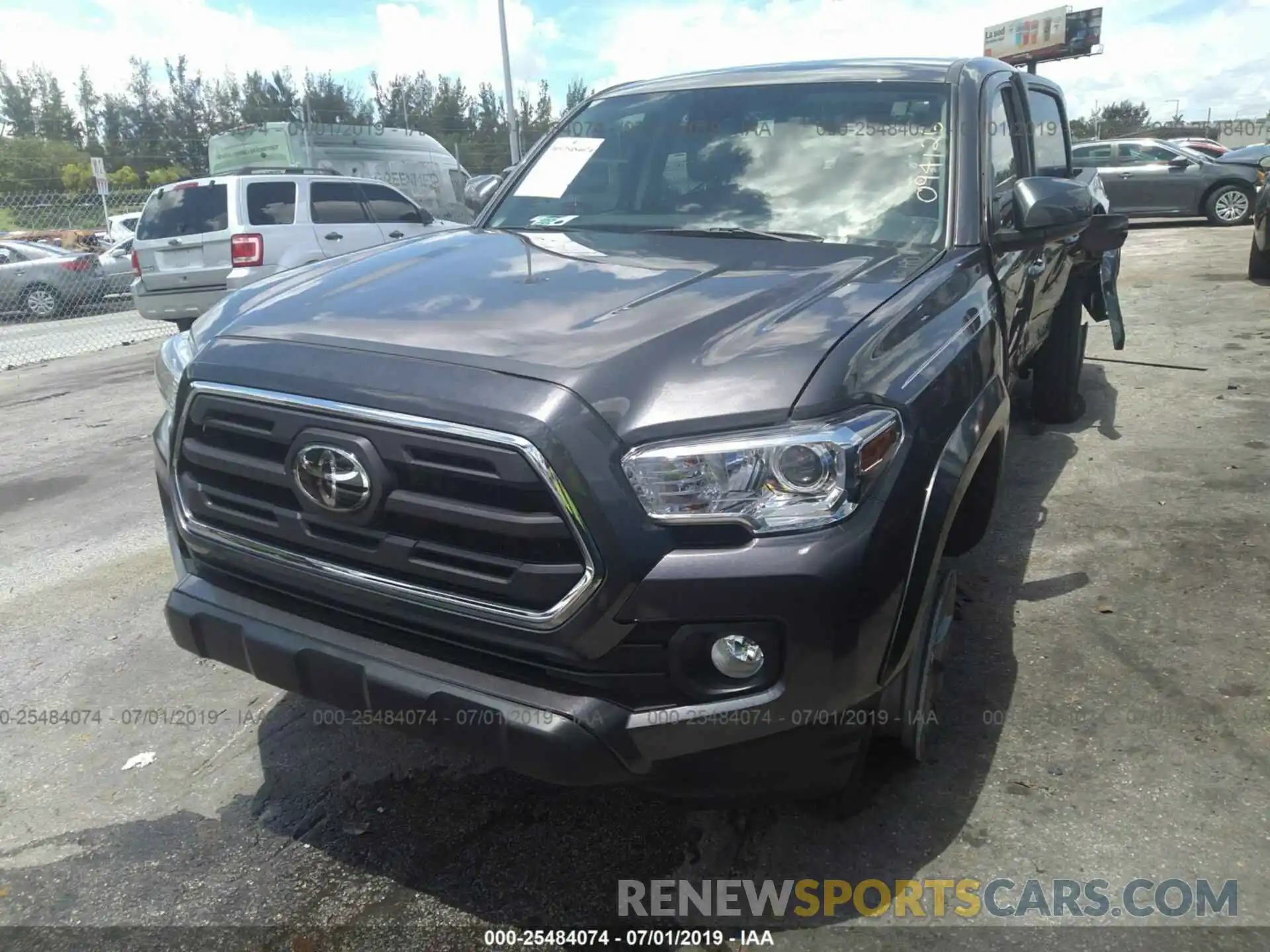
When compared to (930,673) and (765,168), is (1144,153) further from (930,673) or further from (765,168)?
(930,673)

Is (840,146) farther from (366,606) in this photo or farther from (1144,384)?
(1144,384)

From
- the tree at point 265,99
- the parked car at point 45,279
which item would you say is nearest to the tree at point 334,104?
the tree at point 265,99

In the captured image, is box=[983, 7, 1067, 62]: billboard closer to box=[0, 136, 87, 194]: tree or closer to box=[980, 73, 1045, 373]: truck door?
box=[0, 136, 87, 194]: tree

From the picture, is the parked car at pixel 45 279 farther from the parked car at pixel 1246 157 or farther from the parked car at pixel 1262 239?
the parked car at pixel 1246 157

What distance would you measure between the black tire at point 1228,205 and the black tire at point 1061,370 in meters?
13.7

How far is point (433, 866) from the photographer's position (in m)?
2.40

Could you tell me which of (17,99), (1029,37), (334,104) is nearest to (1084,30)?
(1029,37)

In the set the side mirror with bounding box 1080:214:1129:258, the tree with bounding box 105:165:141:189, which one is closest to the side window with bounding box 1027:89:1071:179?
the side mirror with bounding box 1080:214:1129:258

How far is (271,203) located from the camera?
10.8 meters

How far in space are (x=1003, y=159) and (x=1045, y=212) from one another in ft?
2.35

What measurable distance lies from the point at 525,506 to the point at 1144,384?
242 inches

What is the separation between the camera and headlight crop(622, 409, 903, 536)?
185 cm

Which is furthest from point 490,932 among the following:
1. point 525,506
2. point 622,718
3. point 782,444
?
point 782,444

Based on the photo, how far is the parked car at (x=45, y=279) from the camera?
15461mm
